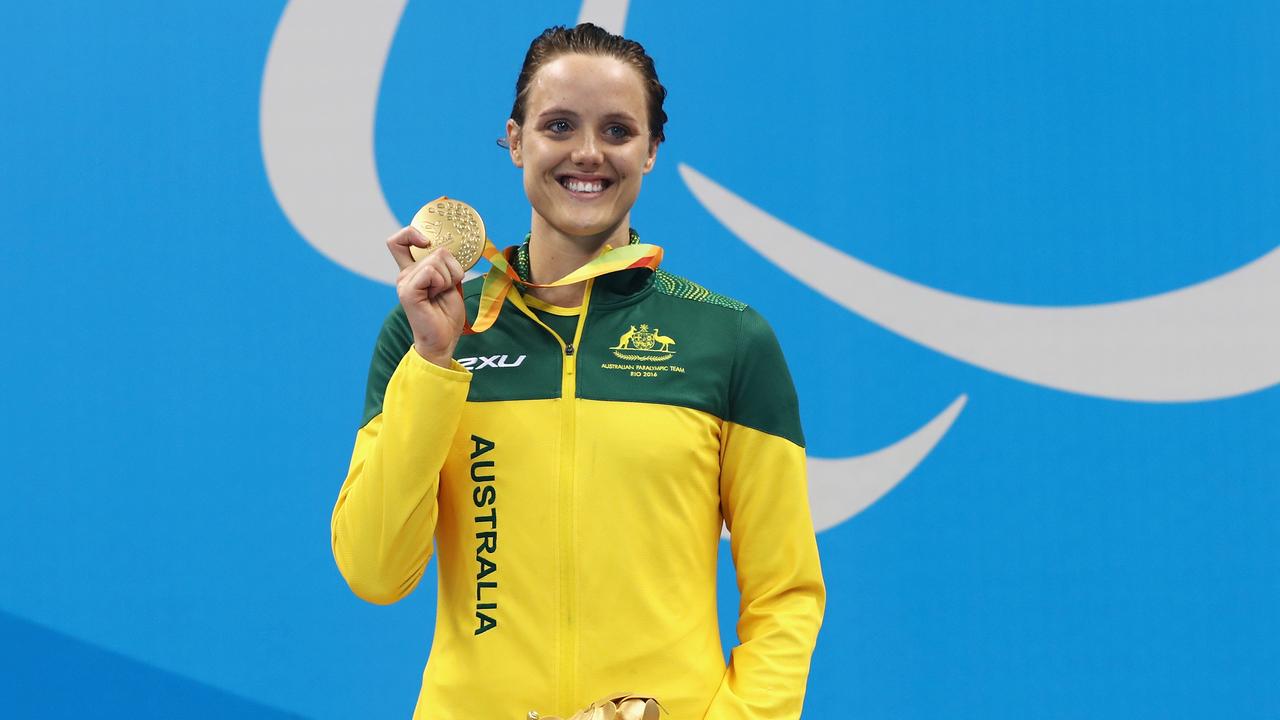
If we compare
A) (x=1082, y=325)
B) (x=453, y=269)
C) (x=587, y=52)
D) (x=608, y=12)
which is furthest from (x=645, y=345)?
(x=1082, y=325)

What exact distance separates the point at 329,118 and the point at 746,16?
106 cm

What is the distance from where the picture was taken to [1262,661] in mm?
2773

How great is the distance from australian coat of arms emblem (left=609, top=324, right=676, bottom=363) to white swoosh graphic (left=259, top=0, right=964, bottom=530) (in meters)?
1.46

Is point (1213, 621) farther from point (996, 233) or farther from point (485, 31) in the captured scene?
point (485, 31)

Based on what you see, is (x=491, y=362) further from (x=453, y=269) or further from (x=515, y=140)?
(x=515, y=140)

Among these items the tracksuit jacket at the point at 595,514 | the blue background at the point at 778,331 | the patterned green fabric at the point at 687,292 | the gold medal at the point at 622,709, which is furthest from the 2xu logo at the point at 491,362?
the blue background at the point at 778,331

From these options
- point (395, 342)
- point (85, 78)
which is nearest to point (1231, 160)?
point (395, 342)

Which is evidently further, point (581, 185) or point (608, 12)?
point (608, 12)

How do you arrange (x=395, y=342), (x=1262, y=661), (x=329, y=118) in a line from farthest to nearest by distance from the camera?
1. (x=329, y=118)
2. (x=1262, y=661)
3. (x=395, y=342)

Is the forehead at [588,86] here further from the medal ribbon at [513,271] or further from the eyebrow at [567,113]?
the medal ribbon at [513,271]

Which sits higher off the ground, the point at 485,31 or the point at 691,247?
the point at 485,31

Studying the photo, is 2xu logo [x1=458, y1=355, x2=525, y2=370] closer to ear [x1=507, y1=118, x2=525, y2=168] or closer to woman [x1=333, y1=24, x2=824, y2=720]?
woman [x1=333, y1=24, x2=824, y2=720]

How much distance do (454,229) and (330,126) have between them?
1.54 m

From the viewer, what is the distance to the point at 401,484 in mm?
1429
